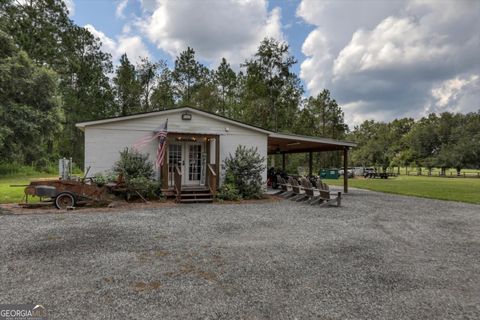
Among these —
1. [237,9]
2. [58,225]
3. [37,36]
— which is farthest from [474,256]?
[37,36]

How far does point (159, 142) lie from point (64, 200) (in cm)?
377

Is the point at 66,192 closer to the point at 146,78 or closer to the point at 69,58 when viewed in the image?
the point at 69,58

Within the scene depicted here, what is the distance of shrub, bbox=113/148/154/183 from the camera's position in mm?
10531

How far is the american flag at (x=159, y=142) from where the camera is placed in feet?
36.2

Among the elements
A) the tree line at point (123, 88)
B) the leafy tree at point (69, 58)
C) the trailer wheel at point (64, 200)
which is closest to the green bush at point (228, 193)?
the trailer wheel at point (64, 200)

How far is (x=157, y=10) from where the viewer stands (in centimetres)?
1625

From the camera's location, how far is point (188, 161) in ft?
40.8

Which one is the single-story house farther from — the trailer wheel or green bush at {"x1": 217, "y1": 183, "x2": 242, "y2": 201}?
the trailer wheel

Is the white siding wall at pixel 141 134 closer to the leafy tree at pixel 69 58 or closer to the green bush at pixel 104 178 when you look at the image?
the green bush at pixel 104 178

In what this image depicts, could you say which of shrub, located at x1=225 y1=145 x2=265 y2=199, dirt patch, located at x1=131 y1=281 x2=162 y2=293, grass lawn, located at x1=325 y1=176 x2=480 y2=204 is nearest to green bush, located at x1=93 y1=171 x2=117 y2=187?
shrub, located at x1=225 y1=145 x2=265 y2=199

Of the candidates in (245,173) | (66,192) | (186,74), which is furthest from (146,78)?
(66,192)

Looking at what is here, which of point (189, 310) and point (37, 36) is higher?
point (37, 36)

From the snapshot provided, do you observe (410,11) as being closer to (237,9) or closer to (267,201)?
(237,9)

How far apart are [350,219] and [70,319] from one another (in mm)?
7133
